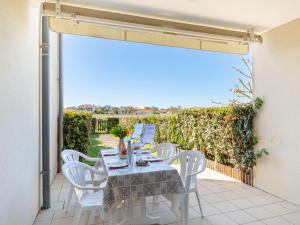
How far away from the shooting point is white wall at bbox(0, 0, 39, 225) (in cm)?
188

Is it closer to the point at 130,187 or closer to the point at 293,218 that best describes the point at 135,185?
the point at 130,187

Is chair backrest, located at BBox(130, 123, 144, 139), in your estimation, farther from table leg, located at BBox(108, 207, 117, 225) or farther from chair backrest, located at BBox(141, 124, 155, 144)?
table leg, located at BBox(108, 207, 117, 225)

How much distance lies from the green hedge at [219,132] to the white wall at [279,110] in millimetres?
234

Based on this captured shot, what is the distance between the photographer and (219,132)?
518 cm

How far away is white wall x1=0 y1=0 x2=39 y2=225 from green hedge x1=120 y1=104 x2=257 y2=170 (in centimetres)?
362

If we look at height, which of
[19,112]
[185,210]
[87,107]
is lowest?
[185,210]

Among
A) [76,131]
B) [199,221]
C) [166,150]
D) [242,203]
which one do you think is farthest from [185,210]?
[76,131]

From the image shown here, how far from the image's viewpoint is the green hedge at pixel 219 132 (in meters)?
4.23

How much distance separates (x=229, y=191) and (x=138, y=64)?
351 inches

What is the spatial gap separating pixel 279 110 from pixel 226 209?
6.18ft

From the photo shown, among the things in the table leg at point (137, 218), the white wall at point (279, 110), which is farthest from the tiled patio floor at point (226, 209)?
the white wall at point (279, 110)

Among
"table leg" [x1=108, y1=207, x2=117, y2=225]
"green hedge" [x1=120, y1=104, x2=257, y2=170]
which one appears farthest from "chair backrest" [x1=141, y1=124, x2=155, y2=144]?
"table leg" [x1=108, y1=207, x2=117, y2=225]

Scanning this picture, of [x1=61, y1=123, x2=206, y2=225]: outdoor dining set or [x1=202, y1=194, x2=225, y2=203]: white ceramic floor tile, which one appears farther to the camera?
[x1=202, y1=194, x2=225, y2=203]: white ceramic floor tile

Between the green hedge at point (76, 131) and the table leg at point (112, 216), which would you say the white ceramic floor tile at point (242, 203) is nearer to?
the table leg at point (112, 216)
